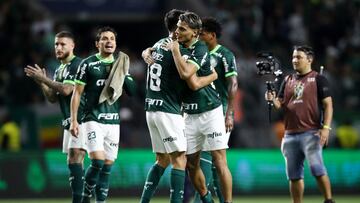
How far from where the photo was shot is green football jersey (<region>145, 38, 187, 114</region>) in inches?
517

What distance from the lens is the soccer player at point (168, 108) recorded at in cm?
1302

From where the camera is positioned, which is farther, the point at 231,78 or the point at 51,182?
the point at 51,182

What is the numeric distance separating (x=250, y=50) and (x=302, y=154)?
1048 centimetres

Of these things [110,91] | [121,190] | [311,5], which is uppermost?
[311,5]

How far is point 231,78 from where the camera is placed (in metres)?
14.6

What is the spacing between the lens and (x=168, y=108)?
13109mm

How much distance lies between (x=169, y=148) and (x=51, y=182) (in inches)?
318

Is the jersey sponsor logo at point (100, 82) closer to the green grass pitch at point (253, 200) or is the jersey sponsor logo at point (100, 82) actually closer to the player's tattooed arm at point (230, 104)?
the player's tattooed arm at point (230, 104)

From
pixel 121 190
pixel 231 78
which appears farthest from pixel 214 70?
pixel 121 190

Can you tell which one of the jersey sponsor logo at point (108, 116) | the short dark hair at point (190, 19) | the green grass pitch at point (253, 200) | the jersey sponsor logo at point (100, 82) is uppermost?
the short dark hair at point (190, 19)

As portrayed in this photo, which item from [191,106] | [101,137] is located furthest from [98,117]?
[191,106]

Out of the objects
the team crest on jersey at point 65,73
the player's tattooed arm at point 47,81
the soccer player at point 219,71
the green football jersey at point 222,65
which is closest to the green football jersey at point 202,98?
the soccer player at point 219,71

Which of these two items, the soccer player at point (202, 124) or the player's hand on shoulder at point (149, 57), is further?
the soccer player at point (202, 124)

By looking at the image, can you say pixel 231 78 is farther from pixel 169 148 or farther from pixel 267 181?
pixel 267 181
